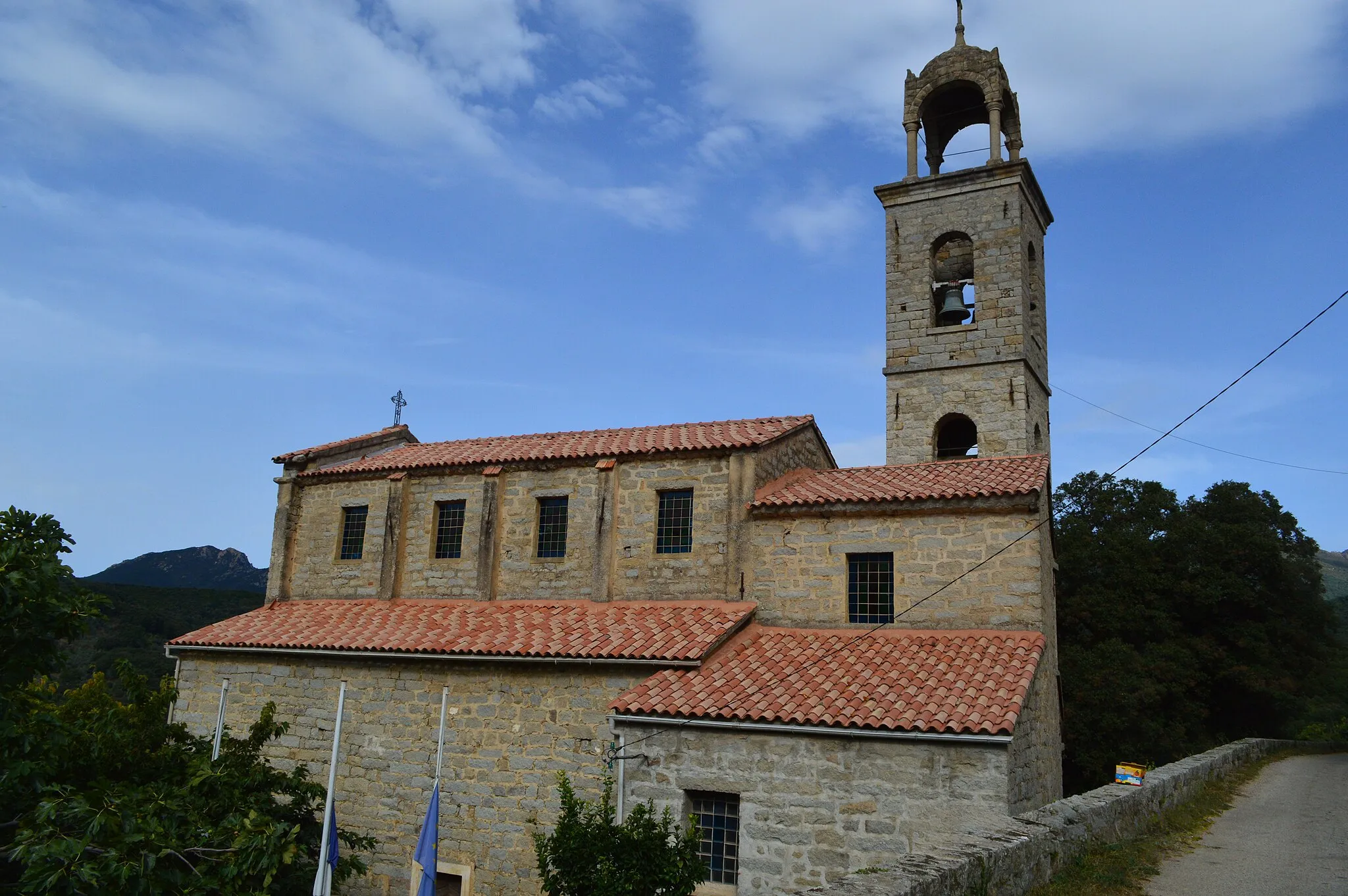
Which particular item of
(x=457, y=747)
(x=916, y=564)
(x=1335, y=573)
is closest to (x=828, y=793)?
(x=916, y=564)

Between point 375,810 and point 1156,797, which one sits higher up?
point 1156,797

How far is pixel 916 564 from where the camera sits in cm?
1595

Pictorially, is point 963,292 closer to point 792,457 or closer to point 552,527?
point 792,457

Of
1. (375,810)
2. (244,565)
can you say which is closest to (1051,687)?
(375,810)

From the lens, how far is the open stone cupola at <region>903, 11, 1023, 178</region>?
23.2 metres

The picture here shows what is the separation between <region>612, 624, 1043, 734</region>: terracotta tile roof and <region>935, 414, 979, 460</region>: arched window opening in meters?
8.04

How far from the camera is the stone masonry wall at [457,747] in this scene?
50.0 feet

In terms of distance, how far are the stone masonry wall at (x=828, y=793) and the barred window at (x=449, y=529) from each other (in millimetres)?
8360

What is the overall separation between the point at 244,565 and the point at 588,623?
318ft

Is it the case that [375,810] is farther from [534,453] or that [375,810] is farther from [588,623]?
[534,453]

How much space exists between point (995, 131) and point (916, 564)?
12769mm

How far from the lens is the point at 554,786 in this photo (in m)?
15.1

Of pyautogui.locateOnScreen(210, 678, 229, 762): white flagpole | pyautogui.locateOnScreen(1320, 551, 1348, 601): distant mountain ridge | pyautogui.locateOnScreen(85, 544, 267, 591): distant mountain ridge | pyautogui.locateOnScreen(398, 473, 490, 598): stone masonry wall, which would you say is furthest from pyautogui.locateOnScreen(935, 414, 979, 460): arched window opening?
pyautogui.locateOnScreen(1320, 551, 1348, 601): distant mountain ridge

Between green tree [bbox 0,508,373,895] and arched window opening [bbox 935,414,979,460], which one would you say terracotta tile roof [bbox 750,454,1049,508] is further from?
green tree [bbox 0,508,373,895]
